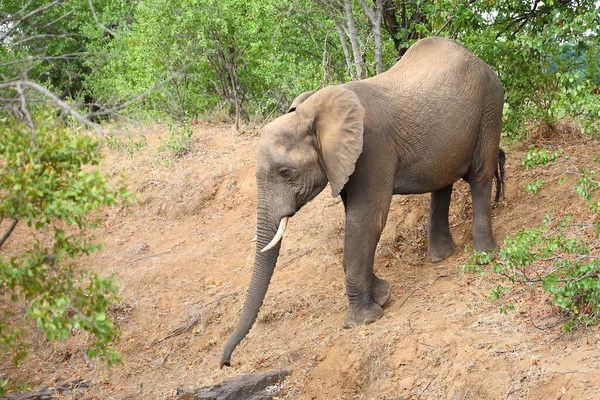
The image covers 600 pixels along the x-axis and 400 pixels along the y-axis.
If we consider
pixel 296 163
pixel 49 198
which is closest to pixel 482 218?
pixel 296 163

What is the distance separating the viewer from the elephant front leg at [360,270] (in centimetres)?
823

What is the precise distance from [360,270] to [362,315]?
477mm

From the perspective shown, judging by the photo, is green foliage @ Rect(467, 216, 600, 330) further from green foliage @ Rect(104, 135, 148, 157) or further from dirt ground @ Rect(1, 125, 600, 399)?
green foliage @ Rect(104, 135, 148, 157)

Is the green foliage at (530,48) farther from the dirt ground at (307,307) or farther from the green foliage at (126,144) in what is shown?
the green foliage at (126,144)

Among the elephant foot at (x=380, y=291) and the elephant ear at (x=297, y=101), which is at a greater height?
the elephant ear at (x=297, y=101)

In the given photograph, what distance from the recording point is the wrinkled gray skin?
26.3 ft

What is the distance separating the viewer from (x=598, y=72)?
10461mm

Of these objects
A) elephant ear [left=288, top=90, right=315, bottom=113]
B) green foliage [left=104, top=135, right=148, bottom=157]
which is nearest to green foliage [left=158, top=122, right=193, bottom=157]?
green foliage [left=104, top=135, right=148, bottom=157]

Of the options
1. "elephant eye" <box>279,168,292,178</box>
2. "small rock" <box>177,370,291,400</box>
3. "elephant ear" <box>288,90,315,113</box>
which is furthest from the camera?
"elephant ear" <box>288,90,315,113</box>

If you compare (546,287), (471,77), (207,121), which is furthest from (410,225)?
(207,121)

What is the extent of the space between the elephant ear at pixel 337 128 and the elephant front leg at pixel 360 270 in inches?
19.5

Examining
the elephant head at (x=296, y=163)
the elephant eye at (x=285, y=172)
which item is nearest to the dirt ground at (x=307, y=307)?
the elephant head at (x=296, y=163)

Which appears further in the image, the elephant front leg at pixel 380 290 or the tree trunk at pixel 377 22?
the tree trunk at pixel 377 22

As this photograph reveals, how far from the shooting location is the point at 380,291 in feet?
28.6
